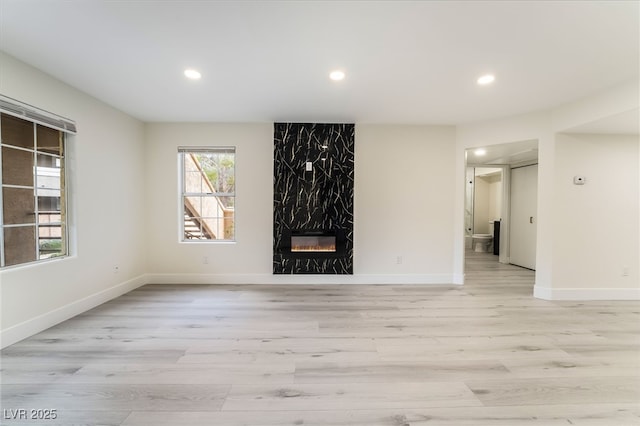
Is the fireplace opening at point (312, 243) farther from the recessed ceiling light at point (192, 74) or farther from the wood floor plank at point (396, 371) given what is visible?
the recessed ceiling light at point (192, 74)

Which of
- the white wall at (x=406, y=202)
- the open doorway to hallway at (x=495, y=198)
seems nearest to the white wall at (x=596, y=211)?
the open doorway to hallway at (x=495, y=198)

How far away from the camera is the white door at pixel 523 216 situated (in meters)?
4.96

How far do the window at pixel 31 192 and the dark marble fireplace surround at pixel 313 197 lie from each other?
2478 millimetres

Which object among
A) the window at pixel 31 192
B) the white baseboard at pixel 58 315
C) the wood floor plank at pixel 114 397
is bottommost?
the wood floor plank at pixel 114 397

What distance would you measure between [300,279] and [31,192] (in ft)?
10.6

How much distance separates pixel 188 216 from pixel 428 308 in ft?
12.5

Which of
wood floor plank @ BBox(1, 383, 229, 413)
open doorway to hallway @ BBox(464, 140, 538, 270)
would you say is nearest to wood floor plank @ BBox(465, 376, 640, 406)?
wood floor plank @ BBox(1, 383, 229, 413)

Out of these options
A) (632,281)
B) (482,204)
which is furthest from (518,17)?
(482,204)

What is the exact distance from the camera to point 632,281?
3354 millimetres

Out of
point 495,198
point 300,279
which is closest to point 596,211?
point 300,279

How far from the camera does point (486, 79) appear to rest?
98.9 inches

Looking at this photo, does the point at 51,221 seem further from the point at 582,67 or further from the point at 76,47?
the point at 582,67

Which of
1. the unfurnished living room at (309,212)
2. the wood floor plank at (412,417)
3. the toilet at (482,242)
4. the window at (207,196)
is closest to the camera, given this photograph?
the wood floor plank at (412,417)

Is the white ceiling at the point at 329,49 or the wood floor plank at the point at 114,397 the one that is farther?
the white ceiling at the point at 329,49
